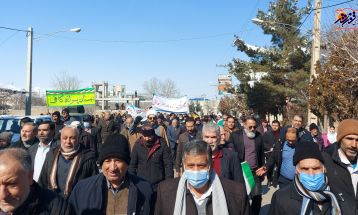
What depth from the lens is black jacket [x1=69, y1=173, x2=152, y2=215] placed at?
130 inches

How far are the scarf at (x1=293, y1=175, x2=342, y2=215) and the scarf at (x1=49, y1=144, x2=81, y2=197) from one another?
94.7 inches

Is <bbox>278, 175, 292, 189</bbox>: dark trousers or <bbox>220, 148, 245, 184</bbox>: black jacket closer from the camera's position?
<bbox>220, 148, 245, 184</bbox>: black jacket

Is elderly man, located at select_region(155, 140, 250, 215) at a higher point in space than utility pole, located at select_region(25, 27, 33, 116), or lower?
lower

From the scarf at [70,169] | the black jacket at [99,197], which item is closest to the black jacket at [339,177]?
the black jacket at [99,197]

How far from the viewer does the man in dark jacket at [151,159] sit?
6.16 meters

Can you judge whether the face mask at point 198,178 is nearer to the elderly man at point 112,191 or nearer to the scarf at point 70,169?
the elderly man at point 112,191

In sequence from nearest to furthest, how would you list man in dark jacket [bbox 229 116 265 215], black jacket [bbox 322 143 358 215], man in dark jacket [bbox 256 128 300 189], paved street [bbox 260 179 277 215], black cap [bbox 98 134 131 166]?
black cap [bbox 98 134 131 166]
black jacket [bbox 322 143 358 215]
man in dark jacket [bbox 256 128 300 189]
man in dark jacket [bbox 229 116 265 215]
paved street [bbox 260 179 277 215]

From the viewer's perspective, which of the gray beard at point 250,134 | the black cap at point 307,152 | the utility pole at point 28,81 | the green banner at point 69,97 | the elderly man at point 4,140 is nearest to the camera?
the black cap at point 307,152

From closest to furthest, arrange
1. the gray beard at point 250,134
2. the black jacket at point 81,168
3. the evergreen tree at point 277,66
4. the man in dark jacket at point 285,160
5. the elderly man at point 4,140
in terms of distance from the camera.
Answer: the black jacket at point 81,168
the man in dark jacket at point 285,160
the elderly man at point 4,140
the gray beard at point 250,134
the evergreen tree at point 277,66

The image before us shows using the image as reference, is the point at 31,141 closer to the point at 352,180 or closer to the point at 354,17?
the point at 352,180

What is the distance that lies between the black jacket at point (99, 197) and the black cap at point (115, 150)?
0.52ft

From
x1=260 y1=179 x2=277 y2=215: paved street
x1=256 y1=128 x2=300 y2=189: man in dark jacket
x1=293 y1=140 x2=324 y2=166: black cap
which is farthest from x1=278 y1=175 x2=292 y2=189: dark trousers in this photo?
x1=293 y1=140 x2=324 y2=166: black cap

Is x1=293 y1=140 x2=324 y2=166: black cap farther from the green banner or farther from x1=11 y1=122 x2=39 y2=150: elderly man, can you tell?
the green banner

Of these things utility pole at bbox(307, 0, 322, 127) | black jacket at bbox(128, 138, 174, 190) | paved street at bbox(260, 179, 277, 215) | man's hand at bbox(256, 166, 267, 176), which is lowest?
paved street at bbox(260, 179, 277, 215)
